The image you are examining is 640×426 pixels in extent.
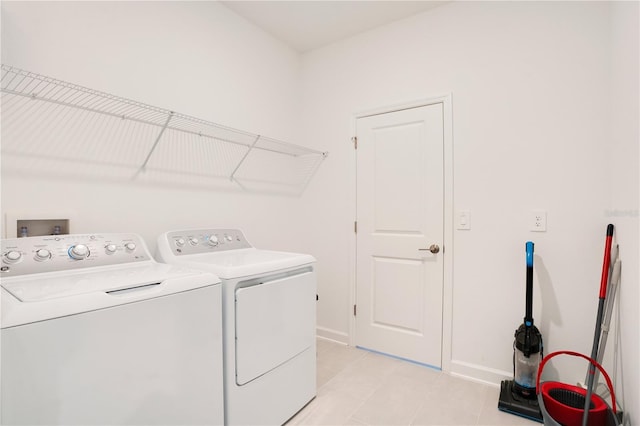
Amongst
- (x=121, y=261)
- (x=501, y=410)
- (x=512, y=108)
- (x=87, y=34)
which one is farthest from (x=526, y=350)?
(x=87, y=34)

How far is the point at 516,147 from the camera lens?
2.11 metres

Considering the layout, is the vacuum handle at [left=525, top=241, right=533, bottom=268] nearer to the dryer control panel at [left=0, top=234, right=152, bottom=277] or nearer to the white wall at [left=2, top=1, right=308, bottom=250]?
the white wall at [left=2, top=1, right=308, bottom=250]

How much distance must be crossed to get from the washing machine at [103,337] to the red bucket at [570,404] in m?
1.56

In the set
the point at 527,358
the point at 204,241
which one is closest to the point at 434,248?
the point at 527,358

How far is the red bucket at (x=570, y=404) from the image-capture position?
57.3 inches

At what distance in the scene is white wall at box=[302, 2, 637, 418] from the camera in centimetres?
190

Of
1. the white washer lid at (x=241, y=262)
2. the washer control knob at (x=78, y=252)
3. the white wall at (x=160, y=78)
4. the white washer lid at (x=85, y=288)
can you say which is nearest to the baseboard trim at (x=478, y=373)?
the white washer lid at (x=241, y=262)

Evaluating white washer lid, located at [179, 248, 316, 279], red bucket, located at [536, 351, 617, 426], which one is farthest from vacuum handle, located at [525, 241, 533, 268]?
white washer lid, located at [179, 248, 316, 279]

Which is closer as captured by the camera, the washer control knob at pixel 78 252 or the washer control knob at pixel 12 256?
the washer control knob at pixel 12 256

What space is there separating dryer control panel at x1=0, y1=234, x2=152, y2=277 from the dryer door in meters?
0.60

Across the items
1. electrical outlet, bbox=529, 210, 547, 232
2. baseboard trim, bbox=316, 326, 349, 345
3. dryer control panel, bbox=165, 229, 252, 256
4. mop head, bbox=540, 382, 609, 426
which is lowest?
baseboard trim, bbox=316, 326, 349, 345

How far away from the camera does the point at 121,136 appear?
182 centimetres

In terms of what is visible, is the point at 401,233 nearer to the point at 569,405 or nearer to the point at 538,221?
the point at 538,221

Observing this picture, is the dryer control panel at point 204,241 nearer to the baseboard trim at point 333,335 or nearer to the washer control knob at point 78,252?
the washer control knob at point 78,252
